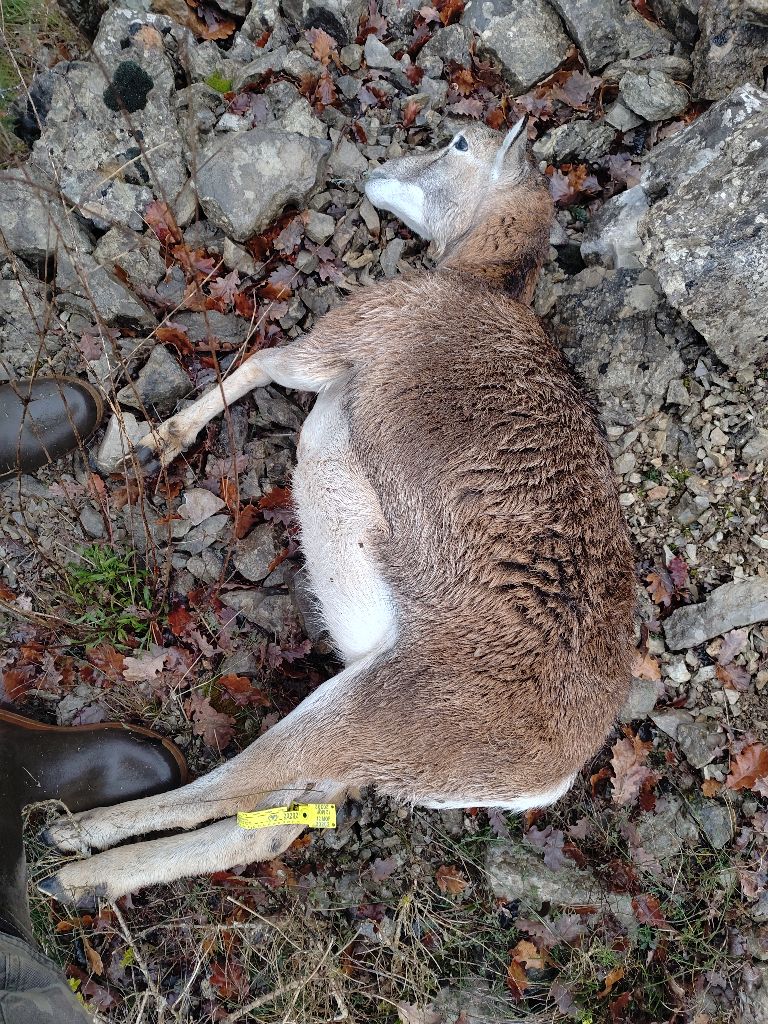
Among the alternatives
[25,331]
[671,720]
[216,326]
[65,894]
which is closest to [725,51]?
[216,326]

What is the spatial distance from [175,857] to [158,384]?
2.47m

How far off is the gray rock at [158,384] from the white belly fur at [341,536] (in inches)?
37.0

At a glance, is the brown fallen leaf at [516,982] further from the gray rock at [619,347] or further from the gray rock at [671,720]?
the gray rock at [619,347]

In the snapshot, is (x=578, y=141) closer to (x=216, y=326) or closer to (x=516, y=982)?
(x=216, y=326)

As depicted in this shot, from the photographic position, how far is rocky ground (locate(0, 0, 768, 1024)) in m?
3.54

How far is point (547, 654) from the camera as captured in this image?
304 cm

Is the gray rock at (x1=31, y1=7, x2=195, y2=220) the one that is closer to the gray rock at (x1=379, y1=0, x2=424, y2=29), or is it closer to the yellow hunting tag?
the gray rock at (x1=379, y1=0, x2=424, y2=29)

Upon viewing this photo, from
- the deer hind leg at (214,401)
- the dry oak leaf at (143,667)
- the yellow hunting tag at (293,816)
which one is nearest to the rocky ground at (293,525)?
the dry oak leaf at (143,667)

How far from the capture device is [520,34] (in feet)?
14.7

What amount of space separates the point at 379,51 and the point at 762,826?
5150 millimetres

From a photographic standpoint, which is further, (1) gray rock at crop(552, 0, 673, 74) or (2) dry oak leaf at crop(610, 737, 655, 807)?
(1) gray rock at crop(552, 0, 673, 74)

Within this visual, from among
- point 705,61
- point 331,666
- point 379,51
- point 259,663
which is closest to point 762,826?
point 331,666

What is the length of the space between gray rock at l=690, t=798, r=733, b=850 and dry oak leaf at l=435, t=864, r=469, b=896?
1.31 meters

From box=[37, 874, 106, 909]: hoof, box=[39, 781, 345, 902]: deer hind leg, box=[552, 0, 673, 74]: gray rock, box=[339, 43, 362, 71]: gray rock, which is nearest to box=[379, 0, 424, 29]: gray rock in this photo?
box=[339, 43, 362, 71]: gray rock
